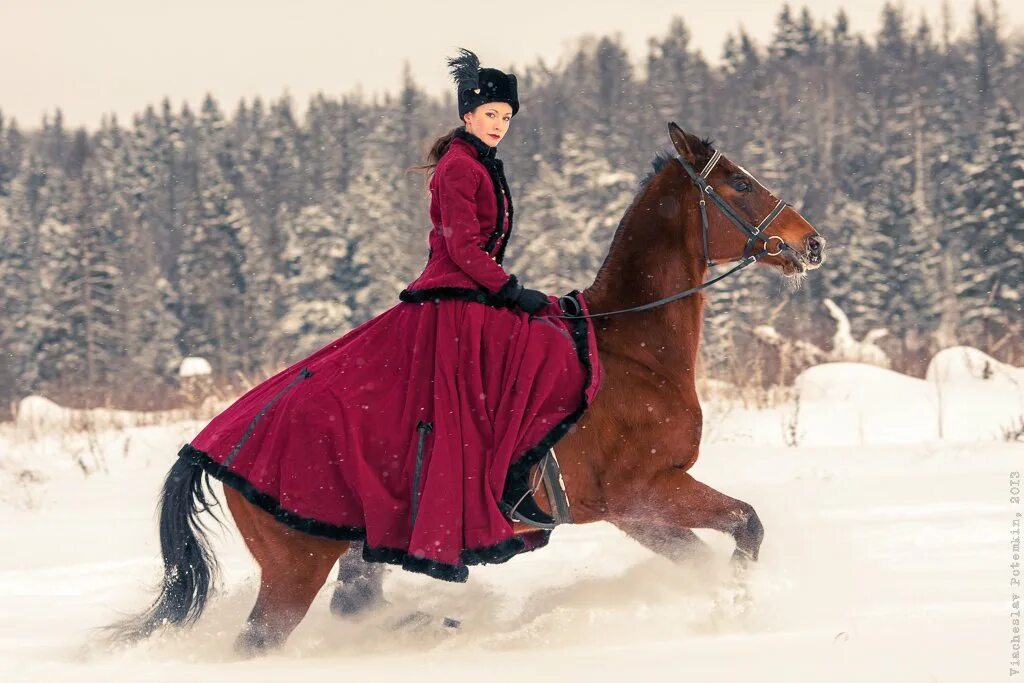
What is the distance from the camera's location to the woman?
4414 millimetres

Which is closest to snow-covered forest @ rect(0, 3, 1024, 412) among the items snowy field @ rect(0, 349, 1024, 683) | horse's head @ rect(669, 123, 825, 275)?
snowy field @ rect(0, 349, 1024, 683)

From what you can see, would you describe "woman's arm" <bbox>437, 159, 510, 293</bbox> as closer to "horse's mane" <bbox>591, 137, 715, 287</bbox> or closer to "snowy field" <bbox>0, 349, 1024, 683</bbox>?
"horse's mane" <bbox>591, 137, 715, 287</bbox>

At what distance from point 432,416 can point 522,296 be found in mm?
645

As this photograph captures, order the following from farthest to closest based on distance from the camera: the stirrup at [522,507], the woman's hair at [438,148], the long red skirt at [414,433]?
the woman's hair at [438,148], the stirrup at [522,507], the long red skirt at [414,433]

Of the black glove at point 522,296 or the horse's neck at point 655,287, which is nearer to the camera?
the black glove at point 522,296

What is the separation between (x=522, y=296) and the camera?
4.58 metres

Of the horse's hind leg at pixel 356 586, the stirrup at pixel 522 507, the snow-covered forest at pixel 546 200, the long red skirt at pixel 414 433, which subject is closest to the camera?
the long red skirt at pixel 414 433

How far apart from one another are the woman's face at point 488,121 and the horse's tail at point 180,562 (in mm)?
1933

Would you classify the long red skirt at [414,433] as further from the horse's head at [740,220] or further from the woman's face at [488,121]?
the horse's head at [740,220]

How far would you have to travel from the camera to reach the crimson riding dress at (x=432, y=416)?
4.41m

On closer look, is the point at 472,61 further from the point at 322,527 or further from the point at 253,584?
the point at 253,584

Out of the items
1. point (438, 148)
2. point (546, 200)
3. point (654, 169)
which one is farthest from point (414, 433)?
point (546, 200)

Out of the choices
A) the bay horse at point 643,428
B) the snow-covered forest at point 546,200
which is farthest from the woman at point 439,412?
the snow-covered forest at point 546,200

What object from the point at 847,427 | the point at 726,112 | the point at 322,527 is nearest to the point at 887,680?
the point at 322,527
